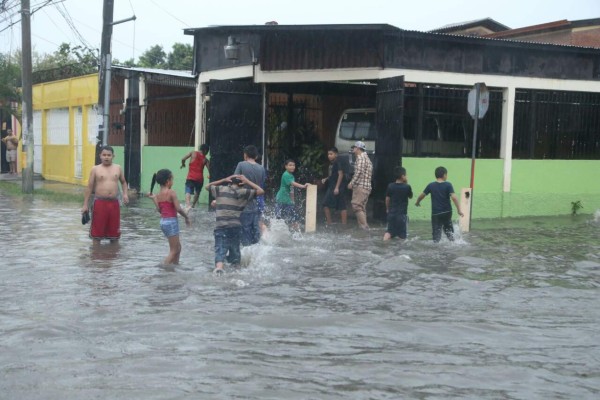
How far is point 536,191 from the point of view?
18219 millimetres

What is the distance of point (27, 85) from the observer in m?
22.4

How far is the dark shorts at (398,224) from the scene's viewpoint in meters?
13.0

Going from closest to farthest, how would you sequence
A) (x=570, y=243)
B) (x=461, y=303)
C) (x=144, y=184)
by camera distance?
(x=461, y=303)
(x=570, y=243)
(x=144, y=184)

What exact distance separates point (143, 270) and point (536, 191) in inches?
425

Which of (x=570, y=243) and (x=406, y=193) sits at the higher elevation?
(x=406, y=193)

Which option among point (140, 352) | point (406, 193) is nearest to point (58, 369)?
point (140, 352)

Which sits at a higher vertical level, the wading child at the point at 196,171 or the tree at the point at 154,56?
the tree at the point at 154,56

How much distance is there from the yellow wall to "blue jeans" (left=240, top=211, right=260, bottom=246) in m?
16.9

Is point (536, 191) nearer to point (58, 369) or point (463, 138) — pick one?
point (463, 138)

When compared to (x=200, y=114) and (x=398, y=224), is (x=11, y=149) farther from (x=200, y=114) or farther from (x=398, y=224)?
(x=398, y=224)

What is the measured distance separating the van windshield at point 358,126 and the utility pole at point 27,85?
9099 millimetres

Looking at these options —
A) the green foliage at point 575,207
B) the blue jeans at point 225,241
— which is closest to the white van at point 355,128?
the green foliage at point 575,207

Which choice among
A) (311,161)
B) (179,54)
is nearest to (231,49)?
(311,161)

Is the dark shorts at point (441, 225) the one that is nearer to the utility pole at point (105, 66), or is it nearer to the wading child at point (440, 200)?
the wading child at point (440, 200)
